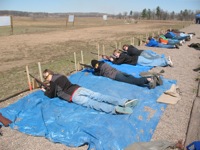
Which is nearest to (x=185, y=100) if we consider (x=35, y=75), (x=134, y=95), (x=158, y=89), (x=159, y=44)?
(x=158, y=89)

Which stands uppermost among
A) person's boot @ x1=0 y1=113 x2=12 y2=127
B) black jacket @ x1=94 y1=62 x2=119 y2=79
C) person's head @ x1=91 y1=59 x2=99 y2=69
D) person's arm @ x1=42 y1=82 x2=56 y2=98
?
person's head @ x1=91 y1=59 x2=99 y2=69

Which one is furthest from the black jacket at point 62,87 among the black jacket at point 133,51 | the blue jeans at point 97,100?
the black jacket at point 133,51

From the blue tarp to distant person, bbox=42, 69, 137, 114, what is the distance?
5.8 inches

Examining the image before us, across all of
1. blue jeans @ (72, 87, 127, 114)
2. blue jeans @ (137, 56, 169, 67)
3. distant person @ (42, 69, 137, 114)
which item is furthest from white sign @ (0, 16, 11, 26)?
blue jeans @ (72, 87, 127, 114)

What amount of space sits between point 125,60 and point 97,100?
5011 mm

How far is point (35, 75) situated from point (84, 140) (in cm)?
577

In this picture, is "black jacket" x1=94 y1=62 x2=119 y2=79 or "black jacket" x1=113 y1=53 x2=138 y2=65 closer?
"black jacket" x1=94 y1=62 x2=119 y2=79

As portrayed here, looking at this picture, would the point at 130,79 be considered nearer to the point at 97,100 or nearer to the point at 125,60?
the point at 97,100

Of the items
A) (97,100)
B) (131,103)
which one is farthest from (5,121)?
(131,103)

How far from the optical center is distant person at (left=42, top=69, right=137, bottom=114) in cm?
574

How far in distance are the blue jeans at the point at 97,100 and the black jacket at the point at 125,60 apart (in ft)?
15.2

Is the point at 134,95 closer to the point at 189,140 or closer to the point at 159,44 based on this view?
the point at 189,140

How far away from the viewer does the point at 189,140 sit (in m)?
4.79

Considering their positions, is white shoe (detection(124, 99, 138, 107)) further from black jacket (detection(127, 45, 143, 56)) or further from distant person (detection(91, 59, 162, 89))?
black jacket (detection(127, 45, 143, 56))
